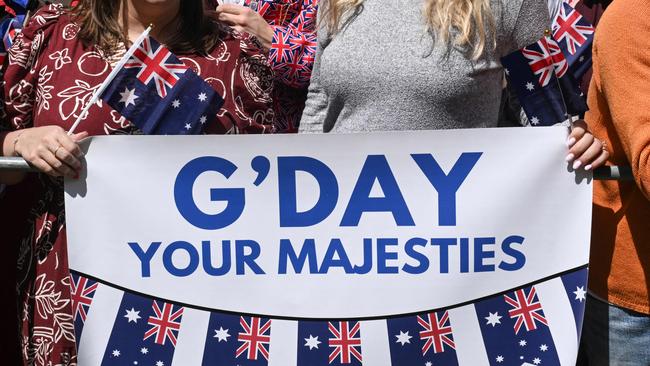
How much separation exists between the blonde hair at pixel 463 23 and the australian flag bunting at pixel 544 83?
0.09m

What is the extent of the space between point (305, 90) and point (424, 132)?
0.77 metres

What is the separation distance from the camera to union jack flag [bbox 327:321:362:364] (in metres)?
2.87

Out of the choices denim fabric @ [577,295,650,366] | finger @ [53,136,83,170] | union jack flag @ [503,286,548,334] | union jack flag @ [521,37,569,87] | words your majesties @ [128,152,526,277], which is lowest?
denim fabric @ [577,295,650,366]

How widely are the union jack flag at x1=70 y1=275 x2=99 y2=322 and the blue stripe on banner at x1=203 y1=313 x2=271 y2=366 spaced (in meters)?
0.36

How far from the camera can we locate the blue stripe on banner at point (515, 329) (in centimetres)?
287

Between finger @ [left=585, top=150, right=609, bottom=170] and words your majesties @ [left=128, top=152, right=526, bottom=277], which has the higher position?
finger @ [left=585, top=150, right=609, bottom=170]

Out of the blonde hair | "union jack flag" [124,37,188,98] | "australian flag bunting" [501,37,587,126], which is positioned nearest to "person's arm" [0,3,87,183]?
"union jack flag" [124,37,188,98]

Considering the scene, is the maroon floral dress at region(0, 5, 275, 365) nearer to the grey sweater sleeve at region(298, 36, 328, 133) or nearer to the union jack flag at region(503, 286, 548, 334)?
the grey sweater sleeve at region(298, 36, 328, 133)

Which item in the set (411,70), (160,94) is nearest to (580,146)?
(411,70)

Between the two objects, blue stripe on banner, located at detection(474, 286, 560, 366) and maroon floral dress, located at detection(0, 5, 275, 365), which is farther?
maroon floral dress, located at detection(0, 5, 275, 365)

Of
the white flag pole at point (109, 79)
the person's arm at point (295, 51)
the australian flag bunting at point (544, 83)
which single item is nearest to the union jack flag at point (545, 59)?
the australian flag bunting at point (544, 83)

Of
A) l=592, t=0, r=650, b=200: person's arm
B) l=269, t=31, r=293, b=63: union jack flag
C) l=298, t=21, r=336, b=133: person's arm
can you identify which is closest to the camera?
l=592, t=0, r=650, b=200: person's arm

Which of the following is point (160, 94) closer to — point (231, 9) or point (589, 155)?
point (231, 9)

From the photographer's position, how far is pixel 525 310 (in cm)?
288
